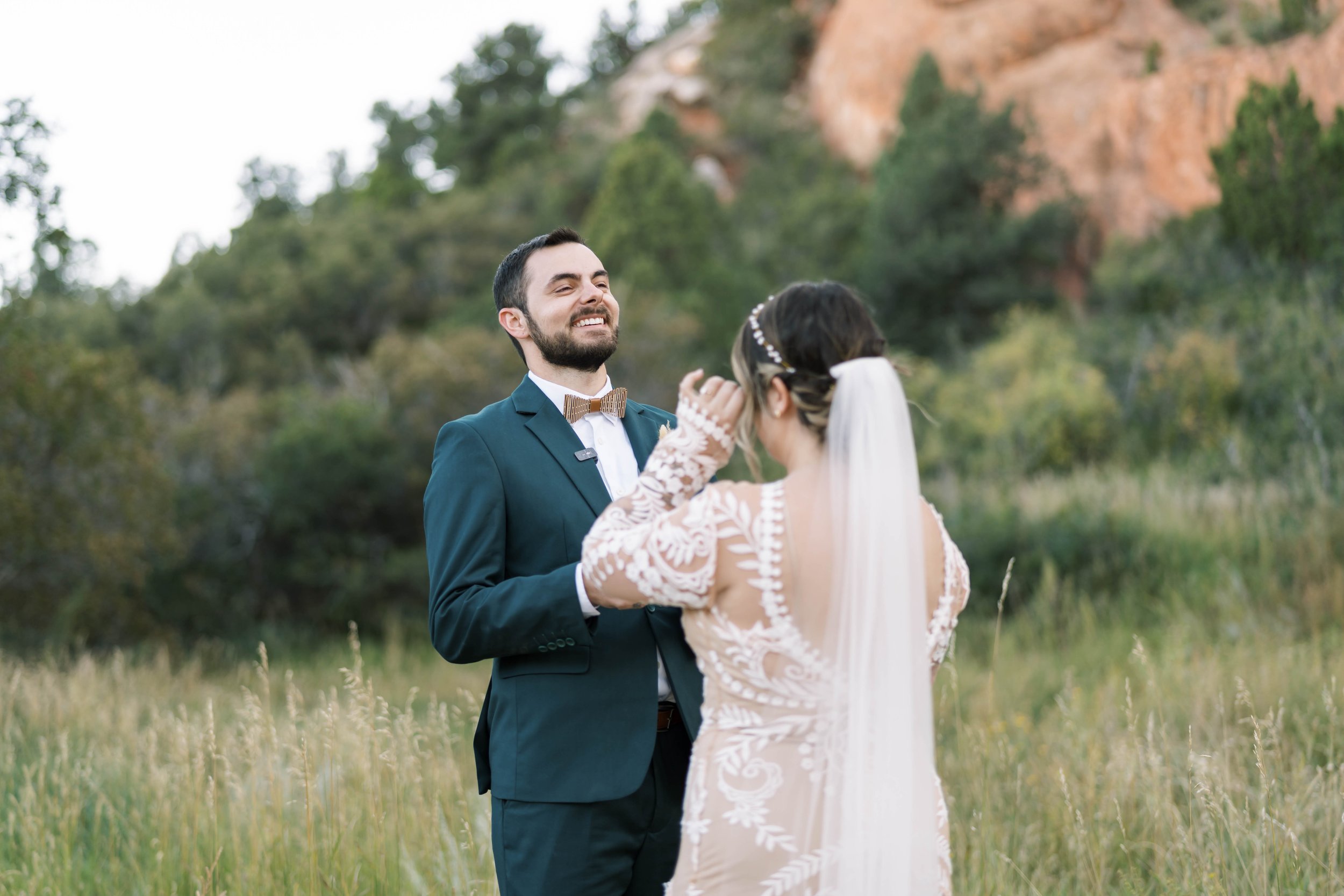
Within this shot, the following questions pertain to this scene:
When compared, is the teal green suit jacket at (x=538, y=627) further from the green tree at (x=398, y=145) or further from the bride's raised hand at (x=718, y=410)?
the green tree at (x=398, y=145)

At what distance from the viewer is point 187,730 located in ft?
15.1

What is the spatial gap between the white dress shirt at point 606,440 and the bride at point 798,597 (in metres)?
0.73

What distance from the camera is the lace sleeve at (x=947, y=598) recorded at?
7.08 ft

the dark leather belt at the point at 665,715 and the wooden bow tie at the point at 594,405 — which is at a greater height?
the wooden bow tie at the point at 594,405

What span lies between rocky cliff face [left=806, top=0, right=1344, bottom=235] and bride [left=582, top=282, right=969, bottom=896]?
19.4 m

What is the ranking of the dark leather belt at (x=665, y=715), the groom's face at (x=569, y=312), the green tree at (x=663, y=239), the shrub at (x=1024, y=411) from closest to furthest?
the dark leather belt at (x=665, y=715), the groom's face at (x=569, y=312), the shrub at (x=1024, y=411), the green tree at (x=663, y=239)

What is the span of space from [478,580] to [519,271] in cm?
91

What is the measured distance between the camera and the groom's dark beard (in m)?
2.82

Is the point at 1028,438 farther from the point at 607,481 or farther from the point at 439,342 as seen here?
the point at 607,481

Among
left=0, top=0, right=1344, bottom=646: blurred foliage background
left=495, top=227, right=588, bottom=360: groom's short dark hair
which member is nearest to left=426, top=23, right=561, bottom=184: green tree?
left=0, top=0, right=1344, bottom=646: blurred foliage background

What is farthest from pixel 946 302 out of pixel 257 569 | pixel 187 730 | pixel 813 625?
pixel 813 625

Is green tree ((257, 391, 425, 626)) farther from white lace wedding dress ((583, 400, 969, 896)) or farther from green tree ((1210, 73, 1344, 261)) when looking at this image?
green tree ((1210, 73, 1344, 261))

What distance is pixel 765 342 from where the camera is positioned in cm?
206

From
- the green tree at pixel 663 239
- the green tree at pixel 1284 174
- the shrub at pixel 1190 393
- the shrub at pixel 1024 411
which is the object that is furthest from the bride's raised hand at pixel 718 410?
the green tree at pixel 663 239
